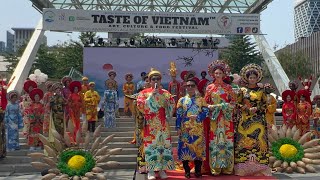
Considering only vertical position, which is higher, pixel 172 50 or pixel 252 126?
pixel 172 50

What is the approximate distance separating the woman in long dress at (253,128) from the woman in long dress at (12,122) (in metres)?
4.58

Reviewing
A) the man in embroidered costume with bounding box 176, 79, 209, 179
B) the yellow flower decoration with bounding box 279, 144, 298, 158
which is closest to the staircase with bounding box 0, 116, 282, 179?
the man in embroidered costume with bounding box 176, 79, 209, 179

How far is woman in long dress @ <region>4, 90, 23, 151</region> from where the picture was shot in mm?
8656

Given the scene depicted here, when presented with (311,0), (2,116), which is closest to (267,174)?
(2,116)

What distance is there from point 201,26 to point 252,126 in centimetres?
1045

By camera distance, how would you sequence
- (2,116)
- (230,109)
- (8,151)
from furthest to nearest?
(8,151) → (2,116) → (230,109)

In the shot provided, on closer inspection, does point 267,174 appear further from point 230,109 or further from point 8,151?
point 8,151

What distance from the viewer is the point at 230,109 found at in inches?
240

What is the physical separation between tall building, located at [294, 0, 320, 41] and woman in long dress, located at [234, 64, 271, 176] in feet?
363

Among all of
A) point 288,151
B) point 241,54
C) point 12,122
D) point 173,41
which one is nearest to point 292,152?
point 288,151

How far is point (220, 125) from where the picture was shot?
6137 millimetres

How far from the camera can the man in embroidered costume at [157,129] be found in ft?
19.4

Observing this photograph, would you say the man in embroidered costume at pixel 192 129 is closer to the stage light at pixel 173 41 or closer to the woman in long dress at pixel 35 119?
the woman in long dress at pixel 35 119

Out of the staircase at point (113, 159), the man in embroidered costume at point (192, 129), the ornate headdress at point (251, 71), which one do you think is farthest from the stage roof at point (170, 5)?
the man in embroidered costume at point (192, 129)
